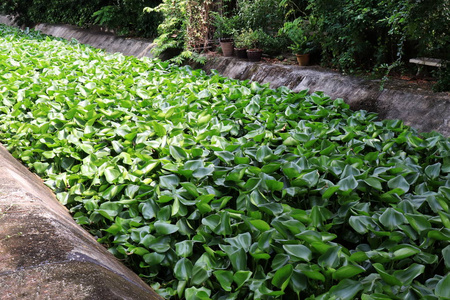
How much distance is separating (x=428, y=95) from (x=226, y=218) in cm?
274

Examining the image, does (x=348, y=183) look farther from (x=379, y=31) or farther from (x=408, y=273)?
(x=379, y=31)

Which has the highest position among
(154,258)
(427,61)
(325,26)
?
(325,26)

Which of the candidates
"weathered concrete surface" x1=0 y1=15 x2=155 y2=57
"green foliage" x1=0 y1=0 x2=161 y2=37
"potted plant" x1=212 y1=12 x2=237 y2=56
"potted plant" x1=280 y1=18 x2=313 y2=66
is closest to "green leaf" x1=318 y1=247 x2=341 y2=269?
"potted plant" x1=280 y1=18 x2=313 y2=66

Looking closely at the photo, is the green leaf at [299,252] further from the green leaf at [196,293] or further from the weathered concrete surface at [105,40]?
the weathered concrete surface at [105,40]

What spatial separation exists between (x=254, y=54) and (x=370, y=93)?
241cm

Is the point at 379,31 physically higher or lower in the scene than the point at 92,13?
higher

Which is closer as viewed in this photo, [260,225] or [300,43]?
[260,225]

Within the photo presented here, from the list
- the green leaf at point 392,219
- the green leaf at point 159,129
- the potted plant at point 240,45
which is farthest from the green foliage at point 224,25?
the green leaf at point 392,219

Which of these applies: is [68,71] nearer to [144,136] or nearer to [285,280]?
[144,136]

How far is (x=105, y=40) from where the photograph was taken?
10.3 meters

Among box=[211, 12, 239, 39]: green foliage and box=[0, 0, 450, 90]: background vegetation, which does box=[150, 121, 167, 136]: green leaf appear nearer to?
box=[0, 0, 450, 90]: background vegetation

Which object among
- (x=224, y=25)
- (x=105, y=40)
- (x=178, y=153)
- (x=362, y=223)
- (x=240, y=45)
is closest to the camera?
(x=362, y=223)

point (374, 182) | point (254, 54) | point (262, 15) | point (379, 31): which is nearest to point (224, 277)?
point (374, 182)

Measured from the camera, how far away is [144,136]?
3.42 metres
